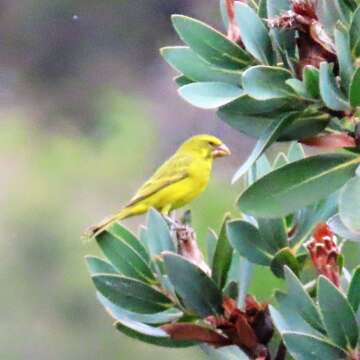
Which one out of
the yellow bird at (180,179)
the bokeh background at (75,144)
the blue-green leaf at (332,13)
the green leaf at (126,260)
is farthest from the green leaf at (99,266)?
the bokeh background at (75,144)

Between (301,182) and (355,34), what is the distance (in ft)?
0.31

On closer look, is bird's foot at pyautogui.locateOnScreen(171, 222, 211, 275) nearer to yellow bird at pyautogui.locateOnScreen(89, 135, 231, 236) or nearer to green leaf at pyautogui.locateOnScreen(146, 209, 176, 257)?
green leaf at pyautogui.locateOnScreen(146, 209, 176, 257)

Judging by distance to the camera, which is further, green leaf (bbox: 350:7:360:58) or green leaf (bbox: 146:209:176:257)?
green leaf (bbox: 146:209:176:257)

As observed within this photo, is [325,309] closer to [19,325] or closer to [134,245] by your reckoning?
[134,245]

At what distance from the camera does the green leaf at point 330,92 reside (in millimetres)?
776

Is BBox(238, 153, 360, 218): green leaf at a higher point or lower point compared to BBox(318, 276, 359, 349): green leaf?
higher

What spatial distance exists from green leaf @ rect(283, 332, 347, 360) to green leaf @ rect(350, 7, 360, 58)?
17cm

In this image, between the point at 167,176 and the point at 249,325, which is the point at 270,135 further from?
the point at 167,176

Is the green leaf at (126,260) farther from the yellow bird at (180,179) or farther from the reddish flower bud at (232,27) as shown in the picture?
the yellow bird at (180,179)

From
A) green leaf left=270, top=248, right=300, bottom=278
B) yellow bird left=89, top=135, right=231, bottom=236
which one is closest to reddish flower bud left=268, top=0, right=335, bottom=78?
green leaf left=270, top=248, right=300, bottom=278

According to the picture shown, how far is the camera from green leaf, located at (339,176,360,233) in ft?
2.60

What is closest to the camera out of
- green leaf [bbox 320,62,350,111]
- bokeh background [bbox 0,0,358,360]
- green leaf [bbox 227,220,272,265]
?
green leaf [bbox 320,62,350,111]

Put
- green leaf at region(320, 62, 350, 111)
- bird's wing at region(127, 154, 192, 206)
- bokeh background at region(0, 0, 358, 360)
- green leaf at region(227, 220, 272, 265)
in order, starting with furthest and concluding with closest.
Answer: bokeh background at region(0, 0, 358, 360), bird's wing at region(127, 154, 192, 206), green leaf at region(227, 220, 272, 265), green leaf at region(320, 62, 350, 111)

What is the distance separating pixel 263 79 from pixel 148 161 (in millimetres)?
3761
